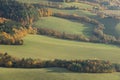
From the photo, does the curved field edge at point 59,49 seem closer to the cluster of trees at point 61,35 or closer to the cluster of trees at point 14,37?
the cluster of trees at point 14,37

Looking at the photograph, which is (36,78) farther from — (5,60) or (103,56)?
(103,56)

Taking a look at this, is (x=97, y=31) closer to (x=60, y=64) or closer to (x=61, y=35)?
(x=61, y=35)

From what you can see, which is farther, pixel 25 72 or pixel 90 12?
pixel 90 12

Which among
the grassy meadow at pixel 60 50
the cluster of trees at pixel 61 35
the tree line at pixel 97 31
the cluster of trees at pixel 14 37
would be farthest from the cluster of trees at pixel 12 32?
the tree line at pixel 97 31

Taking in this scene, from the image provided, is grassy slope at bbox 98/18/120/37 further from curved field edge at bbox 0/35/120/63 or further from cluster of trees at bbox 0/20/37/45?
cluster of trees at bbox 0/20/37/45

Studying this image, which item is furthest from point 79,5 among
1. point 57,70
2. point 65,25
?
point 57,70

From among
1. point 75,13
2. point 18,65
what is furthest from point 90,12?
point 18,65

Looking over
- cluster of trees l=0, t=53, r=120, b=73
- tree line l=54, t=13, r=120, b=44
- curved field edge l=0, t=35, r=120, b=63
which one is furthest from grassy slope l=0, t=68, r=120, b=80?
tree line l=54, t=13, r=120, b=44
